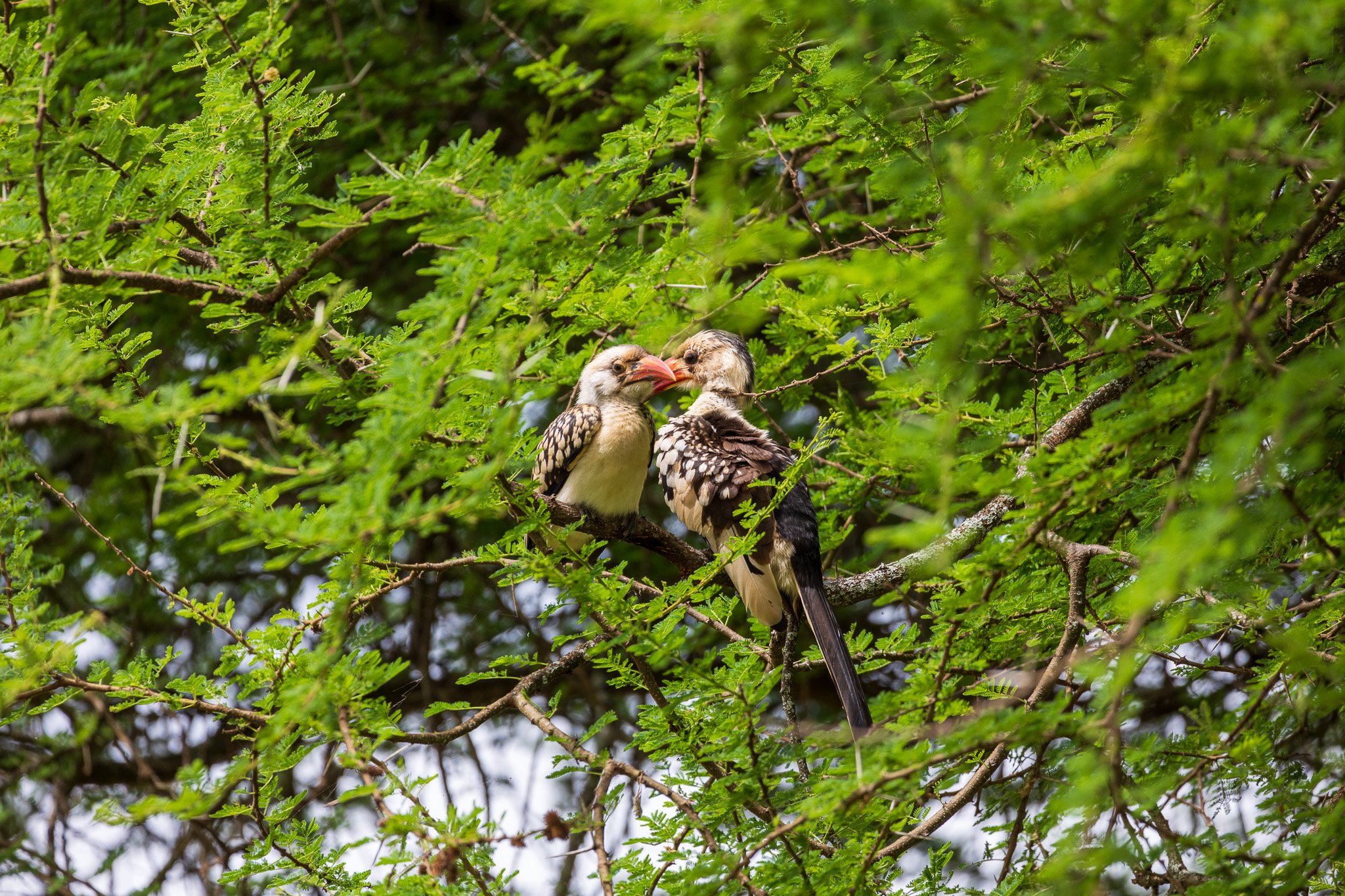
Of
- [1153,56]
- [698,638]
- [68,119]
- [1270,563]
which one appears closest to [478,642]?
[698,638]

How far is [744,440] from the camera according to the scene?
4.03 metres

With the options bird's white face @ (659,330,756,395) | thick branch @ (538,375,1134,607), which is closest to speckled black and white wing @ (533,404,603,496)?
thick branch @ (538,375,1134,607)

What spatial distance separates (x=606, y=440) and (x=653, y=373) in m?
0.41

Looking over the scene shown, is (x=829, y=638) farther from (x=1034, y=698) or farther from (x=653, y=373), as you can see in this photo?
(x=653, y=373)

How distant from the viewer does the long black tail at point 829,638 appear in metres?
3.25

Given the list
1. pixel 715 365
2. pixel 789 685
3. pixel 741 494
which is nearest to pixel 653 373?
pixel 715 365

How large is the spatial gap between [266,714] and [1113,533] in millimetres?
2469

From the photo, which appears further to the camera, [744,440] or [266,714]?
[744,440]

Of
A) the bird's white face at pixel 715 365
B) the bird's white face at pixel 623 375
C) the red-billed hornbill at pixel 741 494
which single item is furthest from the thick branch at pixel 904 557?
the bird's white face at pixel 715 365

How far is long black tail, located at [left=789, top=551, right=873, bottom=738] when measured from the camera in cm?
325

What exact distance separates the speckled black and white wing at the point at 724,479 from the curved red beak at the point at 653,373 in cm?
23

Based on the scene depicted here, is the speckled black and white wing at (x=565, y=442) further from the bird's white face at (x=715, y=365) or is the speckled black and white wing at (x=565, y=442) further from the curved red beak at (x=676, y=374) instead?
the bird's white face at (x=715, y=365)

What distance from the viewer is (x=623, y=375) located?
4312 mm

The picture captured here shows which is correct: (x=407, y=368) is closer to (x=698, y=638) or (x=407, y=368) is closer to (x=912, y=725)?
(x=912, y=725)
